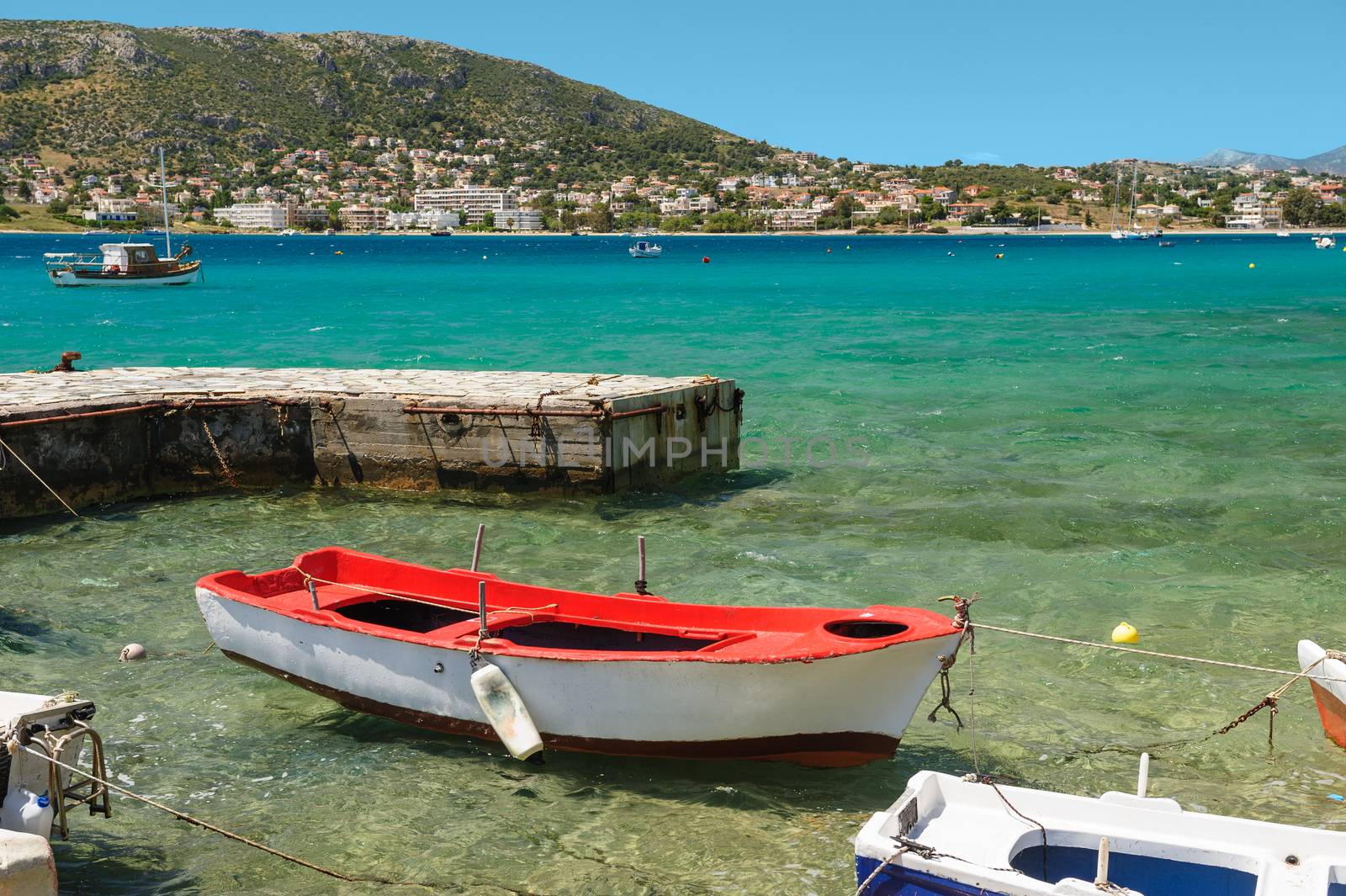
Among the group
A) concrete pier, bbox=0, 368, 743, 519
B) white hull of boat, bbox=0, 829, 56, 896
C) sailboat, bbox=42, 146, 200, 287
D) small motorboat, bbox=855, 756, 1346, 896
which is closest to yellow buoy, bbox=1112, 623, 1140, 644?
small motorboat, bbox=855, 756, 1346, 896

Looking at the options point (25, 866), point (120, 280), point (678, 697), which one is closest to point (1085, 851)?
point (678, 697)

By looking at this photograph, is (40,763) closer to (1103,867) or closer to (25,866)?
(25,866)

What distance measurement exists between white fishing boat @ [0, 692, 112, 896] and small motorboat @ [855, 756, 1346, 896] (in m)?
3.68

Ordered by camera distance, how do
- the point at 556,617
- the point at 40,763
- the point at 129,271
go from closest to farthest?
the point at 40,763, the point at 556,617, the point at 129,271

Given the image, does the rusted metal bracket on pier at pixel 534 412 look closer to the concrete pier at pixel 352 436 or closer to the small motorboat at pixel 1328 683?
the concrete pier at pixel 352 436

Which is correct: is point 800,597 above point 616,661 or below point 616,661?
below

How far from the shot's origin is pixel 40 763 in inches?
229

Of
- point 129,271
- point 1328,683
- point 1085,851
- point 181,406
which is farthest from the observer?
point 129,271

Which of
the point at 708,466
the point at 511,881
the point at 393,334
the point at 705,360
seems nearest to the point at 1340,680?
the point at 511,881

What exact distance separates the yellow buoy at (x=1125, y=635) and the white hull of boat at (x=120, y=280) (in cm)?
5656

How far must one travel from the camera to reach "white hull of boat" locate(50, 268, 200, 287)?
57.8 meters

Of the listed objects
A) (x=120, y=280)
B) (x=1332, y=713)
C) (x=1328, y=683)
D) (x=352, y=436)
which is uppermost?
(x=120, y=280)

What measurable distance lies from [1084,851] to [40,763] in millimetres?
4839

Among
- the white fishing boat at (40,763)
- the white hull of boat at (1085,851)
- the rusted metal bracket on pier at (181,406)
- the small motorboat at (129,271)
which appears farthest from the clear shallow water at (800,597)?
the small motorboat at (129,271)
